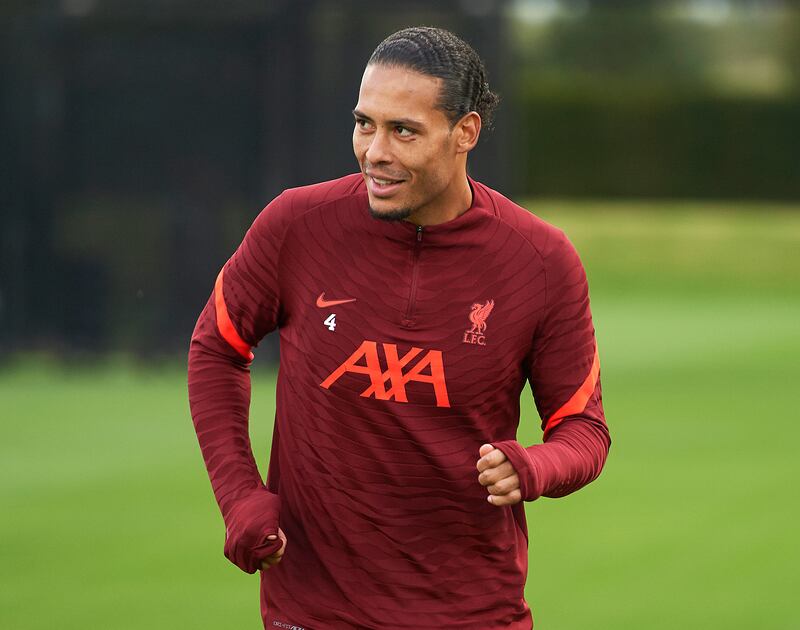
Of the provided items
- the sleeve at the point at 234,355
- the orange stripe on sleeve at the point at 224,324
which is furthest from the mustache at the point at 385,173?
the orange stripe on sleeve at the point at 224,324

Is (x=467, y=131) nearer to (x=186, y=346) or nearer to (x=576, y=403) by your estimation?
(x=576, y=403)

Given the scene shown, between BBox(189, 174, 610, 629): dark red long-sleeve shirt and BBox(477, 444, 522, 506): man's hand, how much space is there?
11 cm

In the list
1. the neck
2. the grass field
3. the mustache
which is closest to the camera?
the mustache

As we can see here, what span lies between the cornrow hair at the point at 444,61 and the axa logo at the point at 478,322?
0.39m

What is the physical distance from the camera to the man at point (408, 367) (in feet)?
10.5

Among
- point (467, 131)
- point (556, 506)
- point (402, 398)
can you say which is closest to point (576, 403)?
point (402, 398)

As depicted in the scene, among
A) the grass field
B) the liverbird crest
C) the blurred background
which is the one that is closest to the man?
the liverbird crest

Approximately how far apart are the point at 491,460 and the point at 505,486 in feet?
0.19

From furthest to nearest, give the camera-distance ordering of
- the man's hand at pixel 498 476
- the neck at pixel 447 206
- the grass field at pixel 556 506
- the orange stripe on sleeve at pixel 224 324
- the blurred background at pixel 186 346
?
the blurred background at pixel 186 346
the grass field at pixel 556 506
the orange stripe on sleeve at pixel 224 324
the neck at pixel 447 206
the man's hand at pixel 498 476

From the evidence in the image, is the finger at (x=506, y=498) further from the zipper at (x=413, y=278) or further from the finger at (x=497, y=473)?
the zipper at (x=413, y=278)

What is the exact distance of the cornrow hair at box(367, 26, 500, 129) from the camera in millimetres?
3152

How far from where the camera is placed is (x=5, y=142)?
1320cm

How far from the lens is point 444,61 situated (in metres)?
3.18

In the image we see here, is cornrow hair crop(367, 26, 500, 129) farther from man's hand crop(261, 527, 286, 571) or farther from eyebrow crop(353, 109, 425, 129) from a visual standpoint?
man's hand crop(261, 527, 286, 571)
